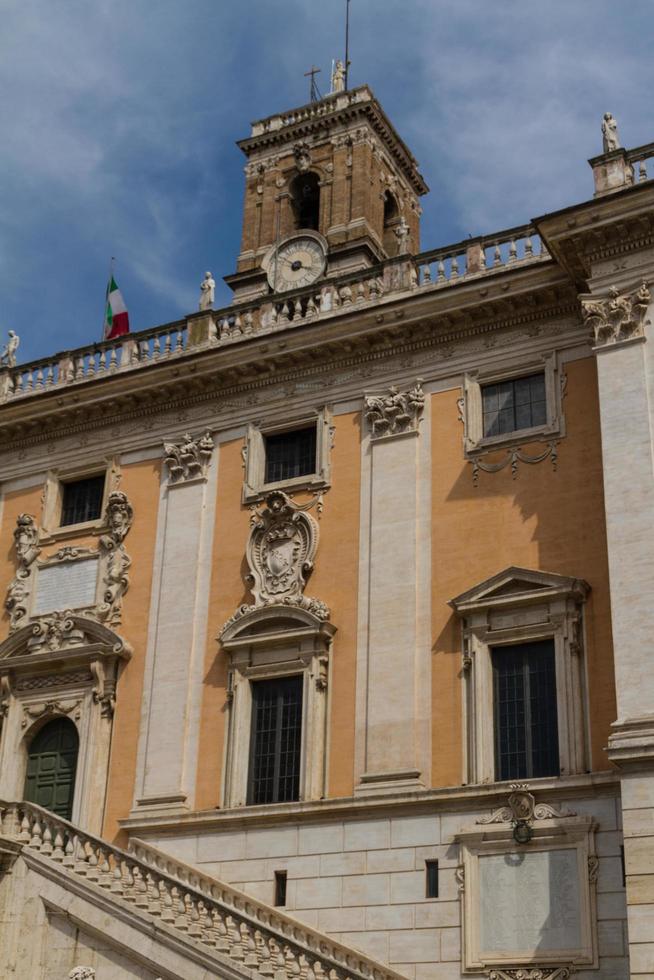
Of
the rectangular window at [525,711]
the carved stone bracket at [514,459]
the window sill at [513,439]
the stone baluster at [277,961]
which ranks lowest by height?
the stone baluster at [277,961]

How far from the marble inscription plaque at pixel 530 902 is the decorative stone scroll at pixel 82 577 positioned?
9033 mm

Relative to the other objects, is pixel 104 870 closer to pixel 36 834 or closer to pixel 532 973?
pixel 36 834

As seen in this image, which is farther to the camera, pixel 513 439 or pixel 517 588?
pixel 513 439

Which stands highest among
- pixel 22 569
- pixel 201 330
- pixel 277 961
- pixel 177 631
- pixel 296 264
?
pixel 296 264

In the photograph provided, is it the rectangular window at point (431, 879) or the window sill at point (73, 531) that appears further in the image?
the window sill at point (73, 531)

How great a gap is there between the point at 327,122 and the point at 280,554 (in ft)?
51.1

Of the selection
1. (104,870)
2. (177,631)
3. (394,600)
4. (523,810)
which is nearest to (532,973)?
(523,810)

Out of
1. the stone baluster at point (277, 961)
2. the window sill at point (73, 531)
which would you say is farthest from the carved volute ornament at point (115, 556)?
the stone baluster at point (277, 961)

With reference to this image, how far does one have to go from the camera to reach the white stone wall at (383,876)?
61.6ft

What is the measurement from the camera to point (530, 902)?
1905 cm

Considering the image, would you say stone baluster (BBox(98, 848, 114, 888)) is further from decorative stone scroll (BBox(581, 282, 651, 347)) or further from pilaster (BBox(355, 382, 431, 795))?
decorative stone scroll (BBox(581, 282, 651, 347))

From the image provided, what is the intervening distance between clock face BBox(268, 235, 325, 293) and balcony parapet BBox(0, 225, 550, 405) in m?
5.53

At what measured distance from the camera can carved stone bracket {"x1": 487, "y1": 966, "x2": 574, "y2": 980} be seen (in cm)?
1838

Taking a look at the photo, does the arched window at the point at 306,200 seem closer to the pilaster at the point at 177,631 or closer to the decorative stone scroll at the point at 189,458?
the decorative stone scroll at the point at 189,458
